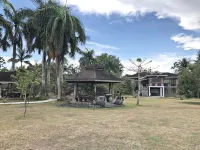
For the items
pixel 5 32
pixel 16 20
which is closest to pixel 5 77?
pixel 5 32

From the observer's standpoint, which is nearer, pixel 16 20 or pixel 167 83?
pixel 16 20

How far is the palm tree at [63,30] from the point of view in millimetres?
23719

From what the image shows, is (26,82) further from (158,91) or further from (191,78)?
(158,91)

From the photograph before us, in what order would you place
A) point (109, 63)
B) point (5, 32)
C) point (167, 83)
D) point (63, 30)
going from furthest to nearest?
1. point (109, 63)
2. point (167, 83)
3. point (5, 32)
4. point (63, 30)

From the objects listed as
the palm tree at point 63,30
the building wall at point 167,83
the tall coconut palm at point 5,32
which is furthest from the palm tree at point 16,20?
the building wall at point 167,83

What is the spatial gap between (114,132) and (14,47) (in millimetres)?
26686

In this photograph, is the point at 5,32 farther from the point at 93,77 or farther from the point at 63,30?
the point at 93,77

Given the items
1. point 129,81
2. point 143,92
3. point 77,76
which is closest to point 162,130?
point 77,76

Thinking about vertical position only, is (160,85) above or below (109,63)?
below

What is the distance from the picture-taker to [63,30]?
23.8 meters

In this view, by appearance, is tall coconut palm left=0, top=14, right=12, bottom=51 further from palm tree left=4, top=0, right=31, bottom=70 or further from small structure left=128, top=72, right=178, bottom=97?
small structure left=128, top=72, right=178, bottom=97

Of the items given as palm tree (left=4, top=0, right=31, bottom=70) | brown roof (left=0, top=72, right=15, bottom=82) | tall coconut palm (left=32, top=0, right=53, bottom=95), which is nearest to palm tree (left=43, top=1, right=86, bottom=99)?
tall coconut palm (left=32, top=0, right=53, bottom=95)

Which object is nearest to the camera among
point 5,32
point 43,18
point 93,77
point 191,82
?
point 93,77

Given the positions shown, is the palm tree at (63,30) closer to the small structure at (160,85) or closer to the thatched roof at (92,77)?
the thatched roof at (92,77)
